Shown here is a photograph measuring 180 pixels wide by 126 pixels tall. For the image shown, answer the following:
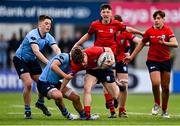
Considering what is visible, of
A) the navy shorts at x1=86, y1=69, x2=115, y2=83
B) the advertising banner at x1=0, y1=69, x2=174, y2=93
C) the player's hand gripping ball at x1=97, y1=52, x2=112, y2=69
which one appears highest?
the player's hand gripping ball at x1=97, y1=52, x2=112, y2=69

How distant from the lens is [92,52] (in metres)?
17.5

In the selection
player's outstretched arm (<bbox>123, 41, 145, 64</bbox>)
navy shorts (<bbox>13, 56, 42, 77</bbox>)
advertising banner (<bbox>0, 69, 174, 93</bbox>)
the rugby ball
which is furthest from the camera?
advertising banner (<bbox>0, 69, 174, 93</bbox>)

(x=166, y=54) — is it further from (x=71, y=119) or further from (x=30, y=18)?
(x=30, y=18)

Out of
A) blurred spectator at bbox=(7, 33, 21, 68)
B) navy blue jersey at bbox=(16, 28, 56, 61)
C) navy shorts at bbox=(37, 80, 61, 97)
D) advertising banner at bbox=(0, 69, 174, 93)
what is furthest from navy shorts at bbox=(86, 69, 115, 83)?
blurred spectator at bbox=(7, 33, 21, 68)

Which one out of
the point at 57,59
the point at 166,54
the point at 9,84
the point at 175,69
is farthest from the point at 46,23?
the point at 175,69

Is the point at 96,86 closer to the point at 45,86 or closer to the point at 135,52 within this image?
the point at 135,52

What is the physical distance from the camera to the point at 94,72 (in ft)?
60.3

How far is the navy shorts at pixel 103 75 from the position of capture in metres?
18.4

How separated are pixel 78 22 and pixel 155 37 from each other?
1417 cm

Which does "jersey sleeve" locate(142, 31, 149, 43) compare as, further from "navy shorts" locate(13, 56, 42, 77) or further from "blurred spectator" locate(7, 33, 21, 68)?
"blurred spectator" locate(7, 33, 21, 68)

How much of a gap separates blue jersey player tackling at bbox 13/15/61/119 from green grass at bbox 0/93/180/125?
0.57m

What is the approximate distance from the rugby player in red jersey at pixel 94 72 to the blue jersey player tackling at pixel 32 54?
3.30ft

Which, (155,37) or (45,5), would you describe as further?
(45,5)

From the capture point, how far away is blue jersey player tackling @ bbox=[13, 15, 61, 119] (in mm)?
18562
